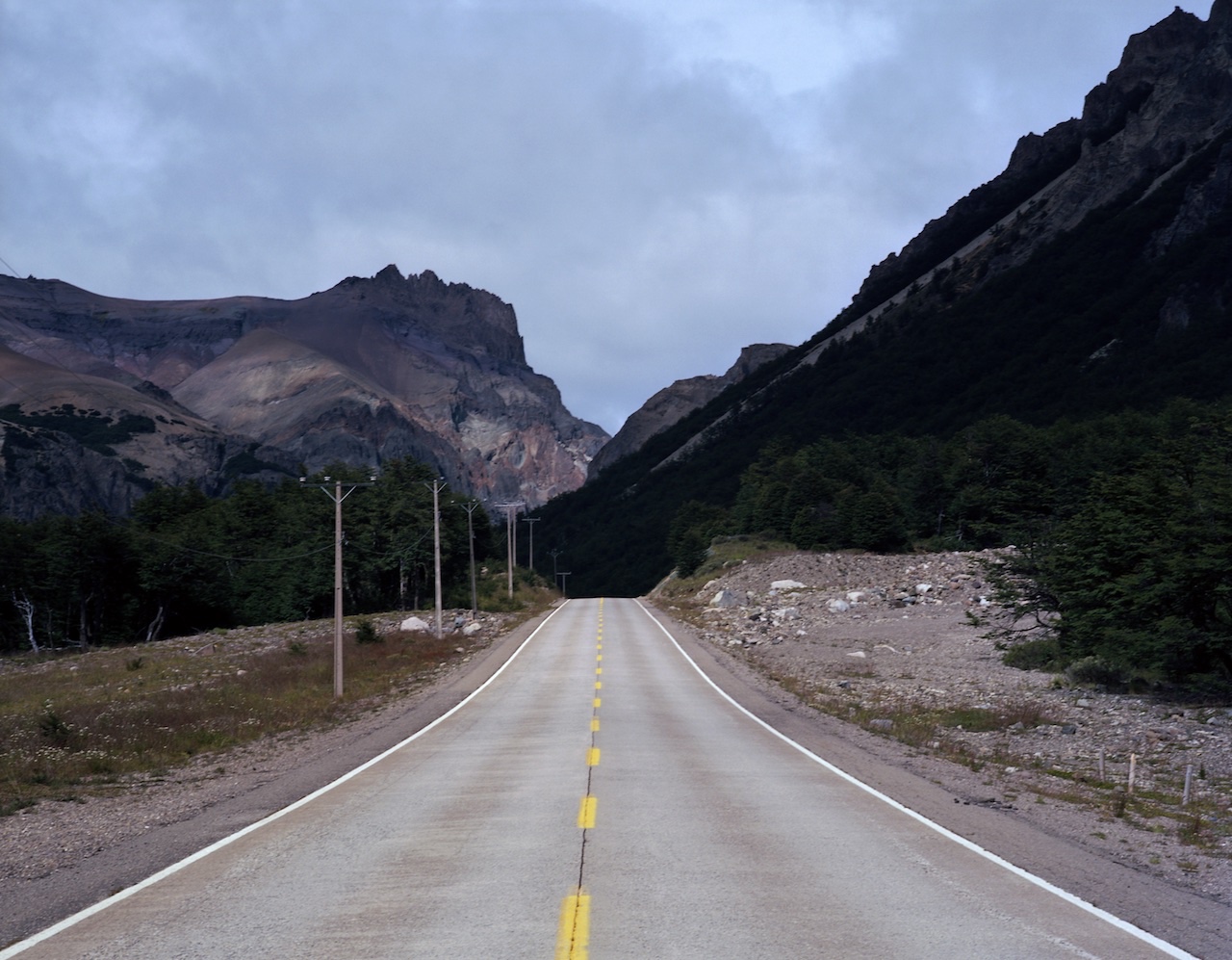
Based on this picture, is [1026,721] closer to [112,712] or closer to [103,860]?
[103,860]

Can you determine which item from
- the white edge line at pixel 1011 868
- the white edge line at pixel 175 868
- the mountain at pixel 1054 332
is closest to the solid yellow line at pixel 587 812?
the white edge line at pixel 175 868

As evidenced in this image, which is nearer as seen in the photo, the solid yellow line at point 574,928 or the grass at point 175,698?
the solid yellow line at point 574,928

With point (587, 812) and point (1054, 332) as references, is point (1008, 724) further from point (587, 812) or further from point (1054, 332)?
point (1054, 332)

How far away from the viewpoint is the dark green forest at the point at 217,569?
246 ft

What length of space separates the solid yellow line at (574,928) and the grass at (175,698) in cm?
944

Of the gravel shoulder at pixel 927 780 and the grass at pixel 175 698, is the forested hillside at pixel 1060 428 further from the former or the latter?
the grass at pixel 175 698

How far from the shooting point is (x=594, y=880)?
29.0ft

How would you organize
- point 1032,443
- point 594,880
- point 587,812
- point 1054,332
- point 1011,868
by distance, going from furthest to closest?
point 1054,332 → point 1032,443 → point 587,812 → point 1011,868 → point 594,880

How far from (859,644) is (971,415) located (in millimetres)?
112109

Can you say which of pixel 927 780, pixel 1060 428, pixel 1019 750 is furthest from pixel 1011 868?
pixel 1060 428

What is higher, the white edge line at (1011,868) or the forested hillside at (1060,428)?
the forested hillside at (1060,428)

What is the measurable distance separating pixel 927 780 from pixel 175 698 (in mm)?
21231

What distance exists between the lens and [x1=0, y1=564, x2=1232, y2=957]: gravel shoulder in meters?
9.41

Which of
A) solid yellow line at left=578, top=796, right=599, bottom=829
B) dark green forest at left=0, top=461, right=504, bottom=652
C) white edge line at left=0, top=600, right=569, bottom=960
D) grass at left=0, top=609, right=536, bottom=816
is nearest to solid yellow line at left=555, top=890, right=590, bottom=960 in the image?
solid yellow line at left=578, top=796, right=599, bottom=829
